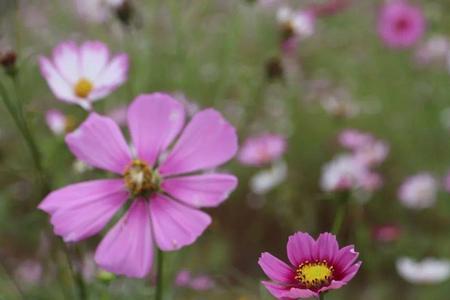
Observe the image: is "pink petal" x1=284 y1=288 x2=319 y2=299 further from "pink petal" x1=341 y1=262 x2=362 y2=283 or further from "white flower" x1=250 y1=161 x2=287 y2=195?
"white flower" x1=250 y1=161 x2=287 y2=195

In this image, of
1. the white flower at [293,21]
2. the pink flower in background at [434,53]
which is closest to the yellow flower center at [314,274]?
the white flower at [293,21]

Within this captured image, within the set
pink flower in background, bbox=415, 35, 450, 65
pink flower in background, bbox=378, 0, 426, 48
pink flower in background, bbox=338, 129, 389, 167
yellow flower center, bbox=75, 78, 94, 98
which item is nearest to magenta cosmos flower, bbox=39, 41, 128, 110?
yellow flower center, bbox=75, 78, 94, 98

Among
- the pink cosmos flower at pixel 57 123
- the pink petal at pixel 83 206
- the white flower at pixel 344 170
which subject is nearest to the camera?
the pink petal at pixel 83 206

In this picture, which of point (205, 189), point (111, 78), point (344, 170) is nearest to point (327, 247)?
point (205, 189)

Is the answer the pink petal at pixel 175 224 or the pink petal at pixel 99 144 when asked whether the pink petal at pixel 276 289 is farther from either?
the pink petal at pixel 99 144

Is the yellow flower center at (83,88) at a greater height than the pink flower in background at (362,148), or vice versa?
the pink flower in background at (362,148)

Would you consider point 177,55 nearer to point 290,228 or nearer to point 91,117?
point 290,228
